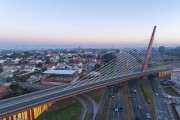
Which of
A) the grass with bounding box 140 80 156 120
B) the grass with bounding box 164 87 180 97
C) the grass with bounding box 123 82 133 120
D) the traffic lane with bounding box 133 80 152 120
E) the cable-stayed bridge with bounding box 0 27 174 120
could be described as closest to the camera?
the cable-stayed bridge with bounding box 0 27 174 120

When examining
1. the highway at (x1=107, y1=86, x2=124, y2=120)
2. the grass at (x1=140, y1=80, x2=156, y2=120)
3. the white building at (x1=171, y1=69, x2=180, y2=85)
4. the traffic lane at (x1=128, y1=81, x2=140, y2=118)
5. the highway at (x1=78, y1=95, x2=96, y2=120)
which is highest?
the white building at (x1=171, y1=69, x2=180, y2=85)

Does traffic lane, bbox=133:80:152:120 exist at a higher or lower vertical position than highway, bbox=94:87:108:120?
higher

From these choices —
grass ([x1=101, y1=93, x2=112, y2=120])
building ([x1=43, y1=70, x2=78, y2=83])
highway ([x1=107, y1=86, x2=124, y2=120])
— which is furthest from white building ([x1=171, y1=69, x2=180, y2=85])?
building ([x1=43, y1=70, x2=78, y2=83])

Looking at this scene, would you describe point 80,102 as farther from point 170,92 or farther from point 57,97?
point 170,92

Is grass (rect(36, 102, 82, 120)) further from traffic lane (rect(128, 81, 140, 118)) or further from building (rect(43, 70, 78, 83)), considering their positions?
building (rect(43, 70, 78, 83))

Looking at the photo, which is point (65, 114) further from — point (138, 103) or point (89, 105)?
point (138, 103)

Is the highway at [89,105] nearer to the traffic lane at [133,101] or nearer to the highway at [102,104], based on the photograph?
the highway at [102,104]

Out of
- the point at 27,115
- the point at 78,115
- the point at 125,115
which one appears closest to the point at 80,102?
the point at 78,115

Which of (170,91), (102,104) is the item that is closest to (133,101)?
(102,104)
